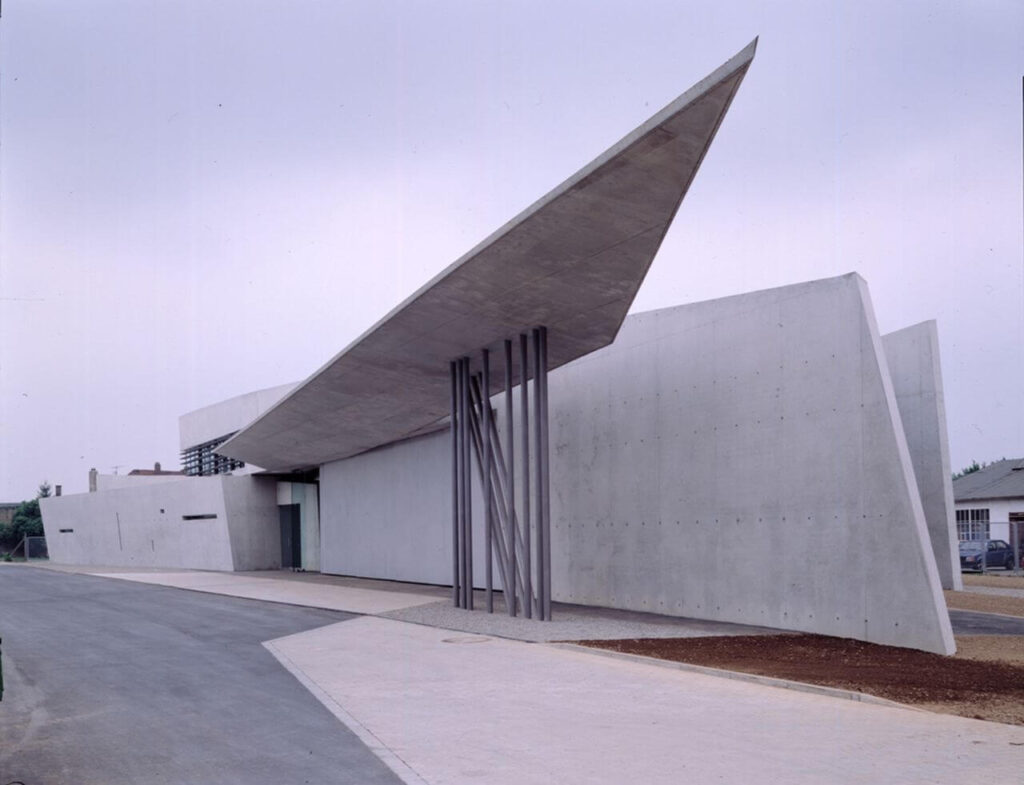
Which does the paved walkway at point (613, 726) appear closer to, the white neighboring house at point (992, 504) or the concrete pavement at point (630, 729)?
the concrete pavement at point (630, 729)

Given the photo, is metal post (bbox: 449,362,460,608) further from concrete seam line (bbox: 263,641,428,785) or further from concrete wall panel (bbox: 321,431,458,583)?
concrete seam line (bbox: 263,641,428,785)

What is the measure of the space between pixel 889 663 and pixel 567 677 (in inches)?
155

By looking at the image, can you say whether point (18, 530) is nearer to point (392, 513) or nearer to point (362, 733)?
point (392, 513)

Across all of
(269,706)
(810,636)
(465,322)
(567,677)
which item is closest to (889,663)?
A: (810,636)

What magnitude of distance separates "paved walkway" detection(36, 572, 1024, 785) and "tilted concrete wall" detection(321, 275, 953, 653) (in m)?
3.76

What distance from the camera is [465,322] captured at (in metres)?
16.6

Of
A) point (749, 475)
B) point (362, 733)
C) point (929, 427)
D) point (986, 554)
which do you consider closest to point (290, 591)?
point (749, 475)

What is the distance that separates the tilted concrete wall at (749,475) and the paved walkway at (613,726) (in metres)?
3.76

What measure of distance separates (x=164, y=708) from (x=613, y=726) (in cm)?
449

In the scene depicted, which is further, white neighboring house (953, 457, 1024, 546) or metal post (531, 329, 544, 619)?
white neighboring house (953, 457, 1024, 546)

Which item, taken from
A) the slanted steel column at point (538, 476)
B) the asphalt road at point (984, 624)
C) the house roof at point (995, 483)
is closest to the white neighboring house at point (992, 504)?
the house roof at point (995, 483)

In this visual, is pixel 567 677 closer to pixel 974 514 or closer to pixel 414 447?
pixel 414 447

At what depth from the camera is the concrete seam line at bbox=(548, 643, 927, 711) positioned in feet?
Result: 31.6

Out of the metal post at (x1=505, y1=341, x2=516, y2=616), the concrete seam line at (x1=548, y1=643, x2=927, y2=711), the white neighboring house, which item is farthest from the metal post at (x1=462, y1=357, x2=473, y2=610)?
the white neighboring house
